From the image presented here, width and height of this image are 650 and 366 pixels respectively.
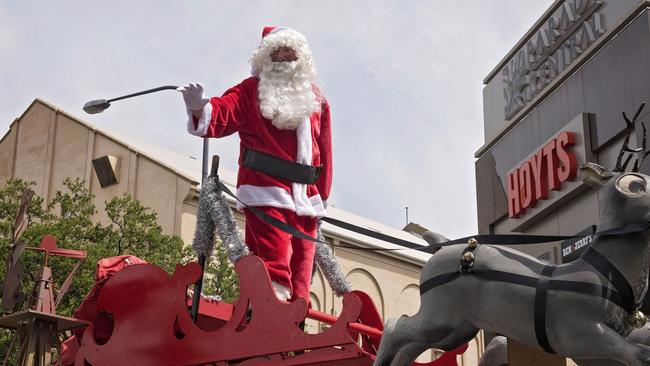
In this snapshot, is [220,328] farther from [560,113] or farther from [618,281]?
[560,113]

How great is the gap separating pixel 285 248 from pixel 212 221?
27.2 inches

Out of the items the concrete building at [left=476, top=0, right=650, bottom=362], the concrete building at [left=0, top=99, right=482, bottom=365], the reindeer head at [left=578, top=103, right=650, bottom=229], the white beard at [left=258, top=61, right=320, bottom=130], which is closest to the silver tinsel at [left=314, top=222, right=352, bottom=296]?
the white beard at [left=258, top=61, right=320, bottom=130]

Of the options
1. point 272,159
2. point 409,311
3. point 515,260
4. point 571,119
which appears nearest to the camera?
point 515,260

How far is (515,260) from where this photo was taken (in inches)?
213

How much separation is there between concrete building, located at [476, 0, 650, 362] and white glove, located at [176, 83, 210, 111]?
988 cm

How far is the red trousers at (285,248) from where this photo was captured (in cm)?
726

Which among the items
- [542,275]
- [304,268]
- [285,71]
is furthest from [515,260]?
[285,71]

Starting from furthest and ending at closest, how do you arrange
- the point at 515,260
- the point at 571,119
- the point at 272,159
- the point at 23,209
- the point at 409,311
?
the point at 409,311 → the point at 571,119 → the point at 23,209 → the point at 272,159 → the point at 515,260

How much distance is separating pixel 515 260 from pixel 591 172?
0.67 m

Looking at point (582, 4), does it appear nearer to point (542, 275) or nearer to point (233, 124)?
point (233, 124)

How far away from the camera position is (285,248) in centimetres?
731

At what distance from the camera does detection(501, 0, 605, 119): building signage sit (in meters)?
18.5

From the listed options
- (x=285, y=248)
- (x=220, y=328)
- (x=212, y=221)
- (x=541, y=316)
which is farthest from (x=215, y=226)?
(x=541, y=316)

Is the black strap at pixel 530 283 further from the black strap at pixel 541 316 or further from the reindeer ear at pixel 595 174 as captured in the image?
the reindeer ear at pixel 595 174
